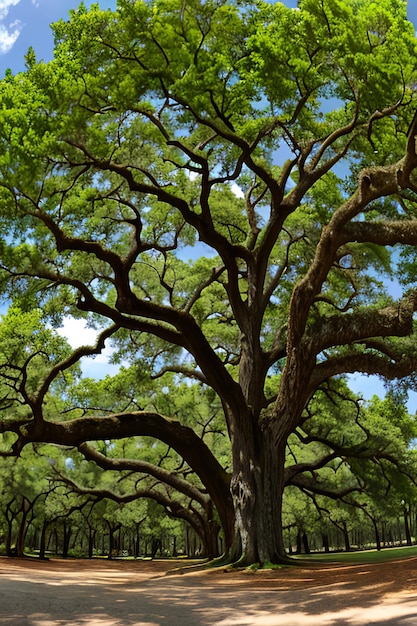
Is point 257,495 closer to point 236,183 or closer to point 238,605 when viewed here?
point 238,605

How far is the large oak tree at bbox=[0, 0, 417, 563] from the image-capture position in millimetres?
10797

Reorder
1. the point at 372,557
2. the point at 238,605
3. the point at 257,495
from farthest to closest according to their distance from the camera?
the point at 372,557
the point at 257,495
the point at 238,605

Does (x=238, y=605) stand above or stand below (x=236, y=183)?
below

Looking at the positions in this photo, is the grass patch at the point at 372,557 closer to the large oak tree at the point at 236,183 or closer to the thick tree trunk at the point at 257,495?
the thick tree trunk at the point at 257,495

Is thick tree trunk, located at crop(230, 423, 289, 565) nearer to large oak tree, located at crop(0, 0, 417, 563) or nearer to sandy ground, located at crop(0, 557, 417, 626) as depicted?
large oak tree, located at crop(0, 0, 417, 563)

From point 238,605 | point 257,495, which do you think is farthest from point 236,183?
point 238,605

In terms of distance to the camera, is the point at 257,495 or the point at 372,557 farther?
the point at 372,557

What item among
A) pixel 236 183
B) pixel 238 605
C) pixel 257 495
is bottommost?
pixel 238 605

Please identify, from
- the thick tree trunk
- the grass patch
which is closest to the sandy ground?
the thick tree trunk

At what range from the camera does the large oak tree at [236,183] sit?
10.8 meters

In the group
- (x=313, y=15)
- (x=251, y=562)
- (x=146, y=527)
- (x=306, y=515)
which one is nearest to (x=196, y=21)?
(x=313, y=15)

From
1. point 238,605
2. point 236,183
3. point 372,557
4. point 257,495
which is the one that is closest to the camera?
point 238,605

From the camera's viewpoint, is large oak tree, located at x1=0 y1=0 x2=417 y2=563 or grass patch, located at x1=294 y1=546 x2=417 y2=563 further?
grass patch, located at x1=294 y1=546 x2=417 y2=563

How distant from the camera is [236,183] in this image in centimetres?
1681
